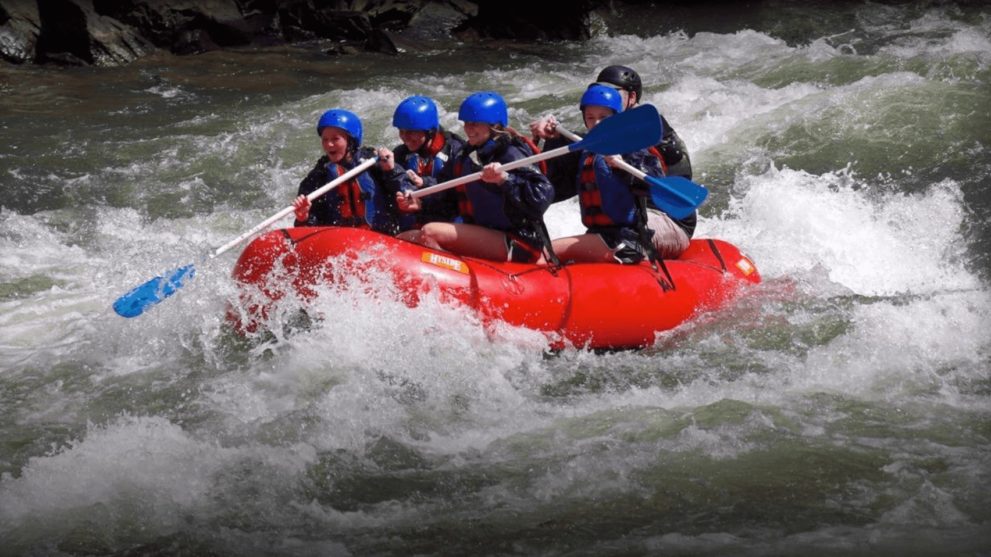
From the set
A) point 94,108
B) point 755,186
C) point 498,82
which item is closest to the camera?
point 755,186

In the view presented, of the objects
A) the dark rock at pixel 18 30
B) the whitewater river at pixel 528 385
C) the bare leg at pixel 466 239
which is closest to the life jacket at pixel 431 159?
the bare leg at pixel 466 239


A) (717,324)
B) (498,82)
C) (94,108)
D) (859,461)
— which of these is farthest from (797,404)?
(94,108)

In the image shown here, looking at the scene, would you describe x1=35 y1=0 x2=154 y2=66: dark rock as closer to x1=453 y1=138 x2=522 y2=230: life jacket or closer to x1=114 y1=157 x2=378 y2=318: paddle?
x1=114 y1=157 x2=378 y2=318: paddle

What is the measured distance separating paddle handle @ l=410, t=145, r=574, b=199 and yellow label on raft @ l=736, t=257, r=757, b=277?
1.22 m

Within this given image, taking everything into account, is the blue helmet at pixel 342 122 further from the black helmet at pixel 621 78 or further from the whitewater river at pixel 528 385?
the black helmet at pixel 621 78

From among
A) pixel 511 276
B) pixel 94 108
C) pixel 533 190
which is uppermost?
pixel 533 190

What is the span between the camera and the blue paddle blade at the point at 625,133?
16.4 feet

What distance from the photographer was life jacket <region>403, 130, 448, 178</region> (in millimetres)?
5719

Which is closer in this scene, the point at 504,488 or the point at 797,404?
the point at 504,488

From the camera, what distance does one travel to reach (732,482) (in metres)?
3.99

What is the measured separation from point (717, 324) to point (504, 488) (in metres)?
1.88

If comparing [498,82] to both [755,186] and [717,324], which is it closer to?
[755,186]

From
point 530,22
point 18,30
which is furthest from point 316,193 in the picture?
point 530,22

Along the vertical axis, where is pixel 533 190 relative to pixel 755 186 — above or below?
above
